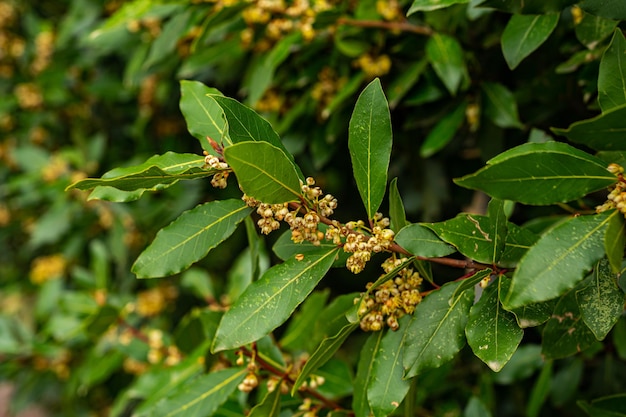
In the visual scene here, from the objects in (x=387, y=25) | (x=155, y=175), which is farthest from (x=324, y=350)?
(x=387, y=25)

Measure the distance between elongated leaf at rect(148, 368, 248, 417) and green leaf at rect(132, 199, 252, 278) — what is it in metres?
0.23

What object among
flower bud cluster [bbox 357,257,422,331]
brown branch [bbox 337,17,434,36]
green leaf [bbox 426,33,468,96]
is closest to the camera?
flower bud cluster [bbox 357,257,422,331]

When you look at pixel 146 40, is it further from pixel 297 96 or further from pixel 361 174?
pixel 361 174

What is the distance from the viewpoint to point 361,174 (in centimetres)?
79

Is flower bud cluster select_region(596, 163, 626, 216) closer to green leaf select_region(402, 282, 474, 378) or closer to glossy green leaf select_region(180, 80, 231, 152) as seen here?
green leaf select_region(402, 282, 474, 378)

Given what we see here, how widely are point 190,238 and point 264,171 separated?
178 millimetres

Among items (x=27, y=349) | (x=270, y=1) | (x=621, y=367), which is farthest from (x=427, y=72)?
(x=27, y=349)

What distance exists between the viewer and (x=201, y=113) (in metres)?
0.85

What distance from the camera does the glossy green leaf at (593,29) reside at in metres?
0.90

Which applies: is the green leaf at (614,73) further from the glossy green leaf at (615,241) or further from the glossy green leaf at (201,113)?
the glossy green leaf at (201,113)

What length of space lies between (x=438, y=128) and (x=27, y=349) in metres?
1.34

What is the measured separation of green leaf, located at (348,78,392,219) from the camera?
77 centimetres

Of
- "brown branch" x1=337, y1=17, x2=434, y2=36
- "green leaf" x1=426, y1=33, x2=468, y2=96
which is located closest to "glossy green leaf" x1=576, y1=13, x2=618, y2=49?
"green leaf" x1=426, y1=33, x2=468, y2=96

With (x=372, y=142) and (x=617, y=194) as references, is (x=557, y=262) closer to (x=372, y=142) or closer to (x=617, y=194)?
(x=617, y=194)
